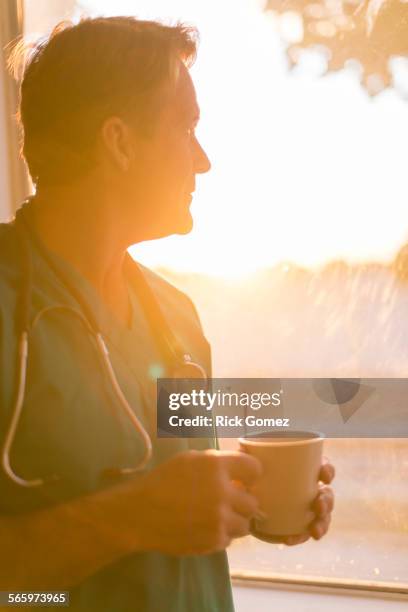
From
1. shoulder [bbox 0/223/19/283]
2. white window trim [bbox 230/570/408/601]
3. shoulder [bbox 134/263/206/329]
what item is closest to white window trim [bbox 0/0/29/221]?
shoulder [bbox 134/263/206/329]

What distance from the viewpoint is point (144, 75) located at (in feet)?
2.36

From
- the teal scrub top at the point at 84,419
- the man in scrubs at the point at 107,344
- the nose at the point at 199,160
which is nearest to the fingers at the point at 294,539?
the man in scrubs at the point at 107,344

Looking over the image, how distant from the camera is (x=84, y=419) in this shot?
0.60 meters

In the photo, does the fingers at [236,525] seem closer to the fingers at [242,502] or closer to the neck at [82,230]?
the fingers at [242,502]

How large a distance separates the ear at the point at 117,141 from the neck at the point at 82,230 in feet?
0.15

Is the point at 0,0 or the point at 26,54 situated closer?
the point at 26,54

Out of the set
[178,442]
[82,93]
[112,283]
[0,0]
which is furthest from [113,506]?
[0,0]

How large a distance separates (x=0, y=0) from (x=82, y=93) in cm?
73

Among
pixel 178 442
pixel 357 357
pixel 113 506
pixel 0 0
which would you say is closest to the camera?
pixel 113 506

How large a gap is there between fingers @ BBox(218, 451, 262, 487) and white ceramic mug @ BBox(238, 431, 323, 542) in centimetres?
1

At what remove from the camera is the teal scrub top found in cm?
56

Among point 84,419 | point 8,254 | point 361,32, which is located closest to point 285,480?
point 84,419

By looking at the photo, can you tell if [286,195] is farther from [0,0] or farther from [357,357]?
[0,0]

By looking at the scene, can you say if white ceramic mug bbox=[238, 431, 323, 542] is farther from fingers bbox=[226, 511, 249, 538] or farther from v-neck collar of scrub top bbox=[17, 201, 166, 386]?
v-neck collar of scrub top bbox=[17, 201, 166, 386]
